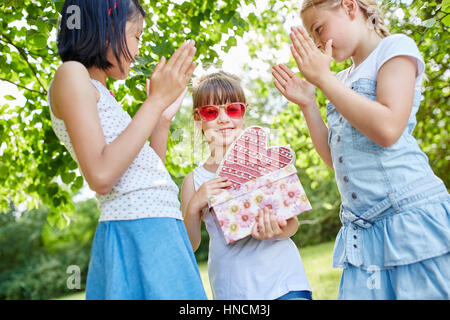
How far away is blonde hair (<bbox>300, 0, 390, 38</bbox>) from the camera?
73.7 inches

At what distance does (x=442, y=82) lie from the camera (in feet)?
19.3

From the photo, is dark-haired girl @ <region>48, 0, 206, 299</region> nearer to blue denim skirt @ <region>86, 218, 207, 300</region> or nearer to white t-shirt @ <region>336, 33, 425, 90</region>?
blue denim skirt @ <region>86, 218, 207, 300</region>

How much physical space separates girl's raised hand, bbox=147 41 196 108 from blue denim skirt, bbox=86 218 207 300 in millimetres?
421

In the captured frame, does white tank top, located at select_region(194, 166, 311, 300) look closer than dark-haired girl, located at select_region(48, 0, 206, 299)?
No

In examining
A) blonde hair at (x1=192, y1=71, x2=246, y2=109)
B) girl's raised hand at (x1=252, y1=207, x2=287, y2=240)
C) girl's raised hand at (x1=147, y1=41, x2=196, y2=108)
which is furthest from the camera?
blonde hair at (x1=192, y1=71, x2=246, y2=109)

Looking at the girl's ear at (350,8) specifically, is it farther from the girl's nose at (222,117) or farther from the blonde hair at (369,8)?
the girl's nose at (222,117)

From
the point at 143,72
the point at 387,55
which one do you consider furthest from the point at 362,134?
the point at 143,72

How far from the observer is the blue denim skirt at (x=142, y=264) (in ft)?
4.61

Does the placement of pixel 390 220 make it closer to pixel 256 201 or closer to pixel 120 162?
pixel 256 201

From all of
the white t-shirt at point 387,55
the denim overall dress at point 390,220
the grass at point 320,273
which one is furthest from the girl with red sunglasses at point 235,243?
the grass at point 320,273

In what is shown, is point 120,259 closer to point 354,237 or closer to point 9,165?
point 354,237

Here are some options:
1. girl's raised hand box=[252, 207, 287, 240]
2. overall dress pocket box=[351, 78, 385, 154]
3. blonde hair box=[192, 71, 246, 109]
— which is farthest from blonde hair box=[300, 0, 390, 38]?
girl's raised hand box=[252, 207, 287, 240]

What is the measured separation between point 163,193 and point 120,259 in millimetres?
262

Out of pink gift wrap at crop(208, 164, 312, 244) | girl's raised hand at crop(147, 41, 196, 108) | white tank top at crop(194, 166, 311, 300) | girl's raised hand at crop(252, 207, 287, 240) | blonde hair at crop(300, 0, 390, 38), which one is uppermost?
blonde hair at crop(300, 0, 390, 38)
